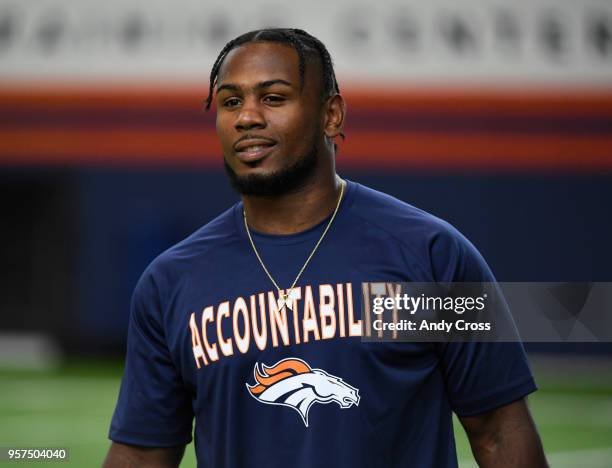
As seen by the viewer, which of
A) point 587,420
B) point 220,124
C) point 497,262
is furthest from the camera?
point 497,262

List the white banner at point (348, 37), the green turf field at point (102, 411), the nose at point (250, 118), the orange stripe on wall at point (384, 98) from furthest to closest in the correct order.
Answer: the white banner at point (348, 37)
the orange stripe on wall at point (384, 98)
the green turf field at point (102, 411)
the nose at point (250, 118)

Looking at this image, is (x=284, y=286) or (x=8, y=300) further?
(x=8, y=300)

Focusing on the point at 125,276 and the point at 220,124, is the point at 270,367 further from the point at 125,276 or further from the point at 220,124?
the point at 125,276

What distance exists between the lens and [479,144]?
16.8 metres

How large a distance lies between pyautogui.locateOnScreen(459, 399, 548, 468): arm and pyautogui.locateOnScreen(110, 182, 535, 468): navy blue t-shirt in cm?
4

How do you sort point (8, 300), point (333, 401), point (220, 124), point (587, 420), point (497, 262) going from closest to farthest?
point (333, 401) → point (220, 124) → point (587, 420) → point (497, 262) → point (8, 300)

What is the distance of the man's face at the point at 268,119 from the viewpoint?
3117 mm

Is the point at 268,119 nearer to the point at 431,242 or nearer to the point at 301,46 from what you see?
the point at 301,46

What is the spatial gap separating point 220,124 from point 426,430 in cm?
89

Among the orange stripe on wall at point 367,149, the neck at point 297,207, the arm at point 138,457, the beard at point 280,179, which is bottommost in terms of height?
the arm at point 138,457

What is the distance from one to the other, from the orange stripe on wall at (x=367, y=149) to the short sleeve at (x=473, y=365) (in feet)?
44.1

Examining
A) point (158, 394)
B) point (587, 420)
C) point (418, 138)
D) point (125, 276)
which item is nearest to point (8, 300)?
point (125, 276)

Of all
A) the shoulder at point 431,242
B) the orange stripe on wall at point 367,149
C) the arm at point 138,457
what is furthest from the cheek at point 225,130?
the orange stripe on wall at point 367,149

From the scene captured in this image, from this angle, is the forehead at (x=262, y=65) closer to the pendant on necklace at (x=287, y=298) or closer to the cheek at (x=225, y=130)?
the cheek at (x=225, y=130)
